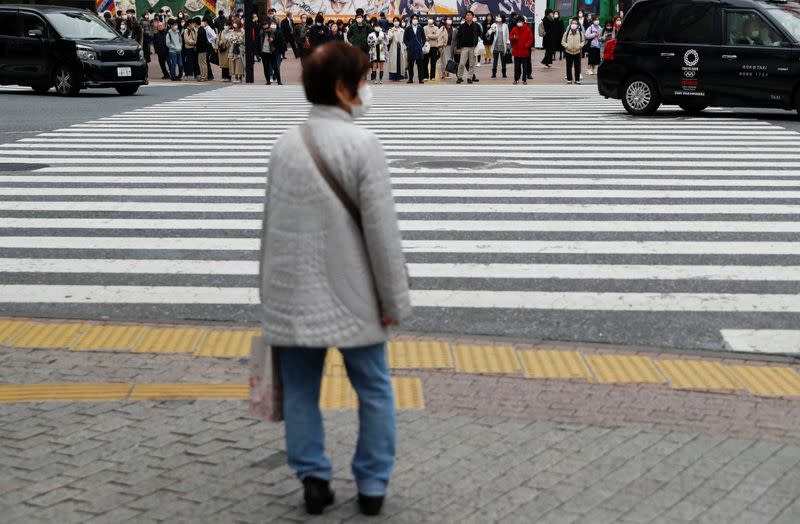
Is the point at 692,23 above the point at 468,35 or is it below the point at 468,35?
above

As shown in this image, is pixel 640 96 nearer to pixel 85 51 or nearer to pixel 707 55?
pixel 707 55

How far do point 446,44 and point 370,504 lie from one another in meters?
30.2

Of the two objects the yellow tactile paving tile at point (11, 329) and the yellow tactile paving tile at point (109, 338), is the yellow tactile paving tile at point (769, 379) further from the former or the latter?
the yellow tactile paving tile at point (11, 329)

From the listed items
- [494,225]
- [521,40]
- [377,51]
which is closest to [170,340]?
[494,225]

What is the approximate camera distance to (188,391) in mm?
5824

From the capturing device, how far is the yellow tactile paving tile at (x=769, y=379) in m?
5.93

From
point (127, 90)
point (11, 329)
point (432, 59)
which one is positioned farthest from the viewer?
point (432, 59)

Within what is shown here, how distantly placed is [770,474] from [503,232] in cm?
549

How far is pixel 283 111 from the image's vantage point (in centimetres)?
2255

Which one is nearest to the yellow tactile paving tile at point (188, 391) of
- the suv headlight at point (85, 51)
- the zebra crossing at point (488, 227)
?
the zebra crossing at point (488, 227)

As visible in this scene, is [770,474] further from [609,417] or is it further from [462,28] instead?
[462,28]

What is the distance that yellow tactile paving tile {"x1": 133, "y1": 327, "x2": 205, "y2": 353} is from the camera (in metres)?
6.73

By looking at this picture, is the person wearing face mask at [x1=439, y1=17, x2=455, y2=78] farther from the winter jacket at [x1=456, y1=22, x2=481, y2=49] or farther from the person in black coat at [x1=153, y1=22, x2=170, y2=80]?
the person in black coat at [x1=153, y1=22, x2=170, y2=80]

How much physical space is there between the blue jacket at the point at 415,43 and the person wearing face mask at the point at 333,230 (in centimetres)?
2724
